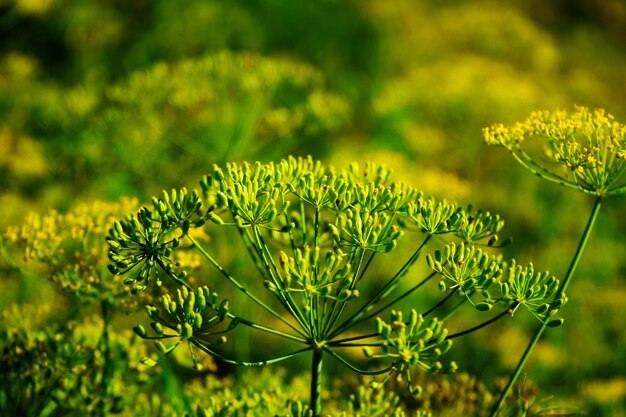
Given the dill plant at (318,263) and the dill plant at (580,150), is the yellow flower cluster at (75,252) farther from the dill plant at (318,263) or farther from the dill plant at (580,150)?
the dill plant at (580,150)

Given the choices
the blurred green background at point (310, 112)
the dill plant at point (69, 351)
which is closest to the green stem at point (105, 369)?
Answer: the dill plant at point (69, 351)

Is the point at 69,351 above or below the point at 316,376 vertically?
above

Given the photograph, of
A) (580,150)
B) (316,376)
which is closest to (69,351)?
(316,376)

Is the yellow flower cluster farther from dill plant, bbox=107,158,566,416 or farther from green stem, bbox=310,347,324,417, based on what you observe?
green stem, bbox=310,347,324,417

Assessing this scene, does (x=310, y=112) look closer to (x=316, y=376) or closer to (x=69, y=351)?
(x=69, y=351)

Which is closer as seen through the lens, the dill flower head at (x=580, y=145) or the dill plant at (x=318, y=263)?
the dill plant at (x=318, y=263)

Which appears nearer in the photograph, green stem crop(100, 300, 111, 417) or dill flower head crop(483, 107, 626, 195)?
dill flower head crop(483, 107, 626, 195)

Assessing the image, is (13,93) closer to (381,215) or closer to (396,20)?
(381,215)

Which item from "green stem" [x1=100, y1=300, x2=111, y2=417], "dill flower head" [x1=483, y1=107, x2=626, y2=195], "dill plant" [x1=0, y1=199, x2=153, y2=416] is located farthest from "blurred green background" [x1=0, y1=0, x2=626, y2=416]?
"dill flower head" [x1=483, y1=107, x2=626, y2=195]
